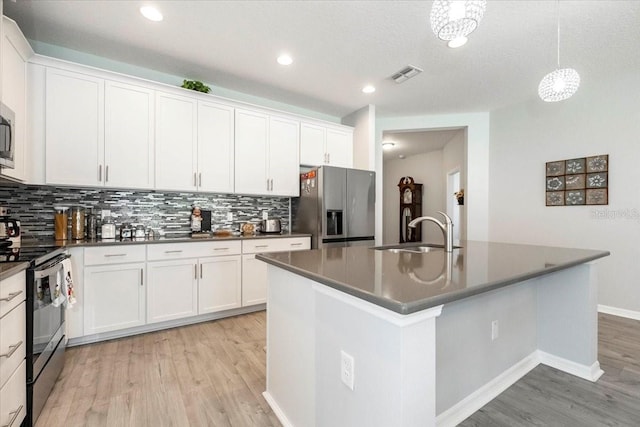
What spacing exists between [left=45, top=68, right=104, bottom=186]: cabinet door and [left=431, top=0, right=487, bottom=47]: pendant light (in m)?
2.85

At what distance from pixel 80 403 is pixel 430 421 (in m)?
1.98

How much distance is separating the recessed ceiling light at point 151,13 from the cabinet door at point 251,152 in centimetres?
121

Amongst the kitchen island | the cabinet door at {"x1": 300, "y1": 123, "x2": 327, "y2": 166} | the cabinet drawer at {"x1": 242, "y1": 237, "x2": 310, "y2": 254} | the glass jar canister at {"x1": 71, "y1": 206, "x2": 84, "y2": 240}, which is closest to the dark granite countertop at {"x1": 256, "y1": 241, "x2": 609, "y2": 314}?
the kitchen island

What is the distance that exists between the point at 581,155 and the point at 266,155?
3.83 meters

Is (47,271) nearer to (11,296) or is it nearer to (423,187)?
(11,296)

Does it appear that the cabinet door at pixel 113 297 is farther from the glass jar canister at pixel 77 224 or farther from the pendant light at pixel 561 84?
the pendant light at pixel 561 84

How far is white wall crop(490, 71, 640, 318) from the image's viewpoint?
10.3 feet

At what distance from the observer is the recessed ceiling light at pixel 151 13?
2.16 m

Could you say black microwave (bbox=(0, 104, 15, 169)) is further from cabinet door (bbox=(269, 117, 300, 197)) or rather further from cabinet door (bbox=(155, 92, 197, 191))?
cabinet door (bbox=(269, 117, 300, 197))

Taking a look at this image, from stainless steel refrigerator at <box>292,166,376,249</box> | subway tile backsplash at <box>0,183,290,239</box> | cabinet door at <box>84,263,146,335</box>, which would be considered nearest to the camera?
cabinet door at <box>84,263,146,335</box>

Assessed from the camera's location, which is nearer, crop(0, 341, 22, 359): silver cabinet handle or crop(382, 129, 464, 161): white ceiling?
crop(0, 341, 22, 359): silver cabinet handle

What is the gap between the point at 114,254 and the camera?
98.4 inches

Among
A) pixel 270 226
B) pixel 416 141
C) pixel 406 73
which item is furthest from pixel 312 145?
pixel 416 141

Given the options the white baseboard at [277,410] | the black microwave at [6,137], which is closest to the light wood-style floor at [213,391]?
the white baseboard at [277,410]
